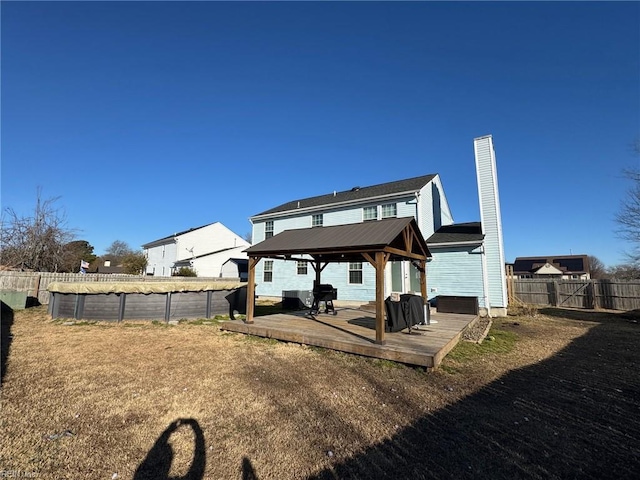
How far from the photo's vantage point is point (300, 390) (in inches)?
182

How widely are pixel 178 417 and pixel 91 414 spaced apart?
1.12 meters

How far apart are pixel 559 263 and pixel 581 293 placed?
44.6 metres

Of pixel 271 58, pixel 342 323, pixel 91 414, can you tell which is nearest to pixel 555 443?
pixel 91 414

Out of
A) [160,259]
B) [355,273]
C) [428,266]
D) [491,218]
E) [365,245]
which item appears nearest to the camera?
[365,245]

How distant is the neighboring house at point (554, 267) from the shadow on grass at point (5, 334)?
55.6 meters

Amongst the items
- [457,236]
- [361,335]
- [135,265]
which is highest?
[457,236]

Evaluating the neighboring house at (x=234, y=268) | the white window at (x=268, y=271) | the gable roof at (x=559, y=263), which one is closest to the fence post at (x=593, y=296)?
the white window at (x=268, y=271)

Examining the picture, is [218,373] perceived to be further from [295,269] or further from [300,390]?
[295,269]

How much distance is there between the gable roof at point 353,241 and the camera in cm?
680

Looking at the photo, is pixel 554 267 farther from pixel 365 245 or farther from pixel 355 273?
pixel 365 245

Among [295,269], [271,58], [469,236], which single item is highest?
[271,58]

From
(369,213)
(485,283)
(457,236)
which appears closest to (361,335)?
(485,283)

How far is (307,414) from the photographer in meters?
3.82

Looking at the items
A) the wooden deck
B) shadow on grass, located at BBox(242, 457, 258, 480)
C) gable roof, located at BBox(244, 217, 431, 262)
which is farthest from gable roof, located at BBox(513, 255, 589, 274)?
shadow on grass, located at BBox(242, 457, 258, 480)
